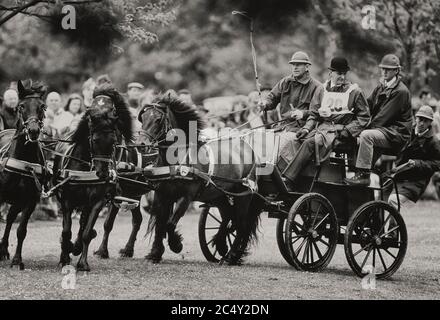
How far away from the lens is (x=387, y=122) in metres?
11.9

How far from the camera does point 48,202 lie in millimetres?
18766

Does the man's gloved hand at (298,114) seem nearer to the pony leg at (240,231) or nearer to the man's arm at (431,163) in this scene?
the pony leg at (240,231)

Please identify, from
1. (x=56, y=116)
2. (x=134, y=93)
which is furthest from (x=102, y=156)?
(x=56, y=116)

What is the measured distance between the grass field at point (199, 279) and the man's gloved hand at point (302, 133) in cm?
180

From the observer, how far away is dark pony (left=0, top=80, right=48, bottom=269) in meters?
10.8

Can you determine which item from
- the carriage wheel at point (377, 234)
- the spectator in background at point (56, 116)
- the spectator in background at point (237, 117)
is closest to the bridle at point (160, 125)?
the carriage wheel at point (377, 234)

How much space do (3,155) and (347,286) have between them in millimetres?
4595

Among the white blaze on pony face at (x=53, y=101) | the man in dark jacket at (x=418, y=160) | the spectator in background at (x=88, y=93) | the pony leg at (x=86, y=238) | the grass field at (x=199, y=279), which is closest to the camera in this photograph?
the grass field at (x=199, y=279)

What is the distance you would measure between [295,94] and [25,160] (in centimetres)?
390

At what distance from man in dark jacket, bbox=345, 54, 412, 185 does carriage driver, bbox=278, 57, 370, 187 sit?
0.71 ft

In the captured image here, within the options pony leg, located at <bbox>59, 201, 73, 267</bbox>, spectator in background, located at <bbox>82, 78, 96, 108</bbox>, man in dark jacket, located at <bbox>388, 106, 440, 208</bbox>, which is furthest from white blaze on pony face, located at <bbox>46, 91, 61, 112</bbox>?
man in dark jacket, located at <bbox>388, 106, 440, 208</bbox>

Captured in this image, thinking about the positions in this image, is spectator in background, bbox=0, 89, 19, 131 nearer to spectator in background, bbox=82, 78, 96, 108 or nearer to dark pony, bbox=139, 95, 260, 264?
spectator in background, bbox=82, 78, 96, 108

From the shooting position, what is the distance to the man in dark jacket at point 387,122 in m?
11.7

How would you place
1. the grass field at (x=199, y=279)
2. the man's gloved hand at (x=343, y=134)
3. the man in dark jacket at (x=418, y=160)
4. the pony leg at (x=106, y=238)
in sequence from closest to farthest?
the grass field at (x=199, y=279), the man's gloved hand at (x=343, y=134), the pony leg at (x=106, y=238), the man in dark jacket at (x=418, y=160)
